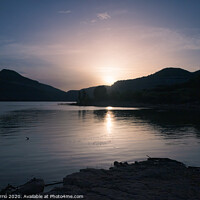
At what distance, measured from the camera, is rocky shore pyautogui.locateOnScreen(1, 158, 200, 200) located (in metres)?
12.5

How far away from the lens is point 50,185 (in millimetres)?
15719

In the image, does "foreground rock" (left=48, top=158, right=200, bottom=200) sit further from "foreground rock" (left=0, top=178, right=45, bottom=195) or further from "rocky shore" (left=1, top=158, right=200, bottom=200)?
"foreground rock" (left=0, top=178, right=45, bottom=195)

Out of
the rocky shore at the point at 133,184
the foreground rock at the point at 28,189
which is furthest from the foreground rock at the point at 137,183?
the foreground rock at the point at 28,189

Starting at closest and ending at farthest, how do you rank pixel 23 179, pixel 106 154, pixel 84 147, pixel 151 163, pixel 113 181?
1. pixel 113 181
2. pixel 23 179
3. pixel 151 163
4. pixel 106 154
5. pixel 84 147

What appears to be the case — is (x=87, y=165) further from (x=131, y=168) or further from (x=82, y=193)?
(x=82, y=193)

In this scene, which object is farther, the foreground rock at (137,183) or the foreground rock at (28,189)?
the foreground rock at (28,189)

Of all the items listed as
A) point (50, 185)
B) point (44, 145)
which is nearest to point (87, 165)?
point (50, 185)

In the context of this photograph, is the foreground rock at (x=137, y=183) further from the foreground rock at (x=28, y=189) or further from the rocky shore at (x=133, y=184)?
the foreground rock at (x=28, y=189)

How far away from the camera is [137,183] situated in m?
14.5

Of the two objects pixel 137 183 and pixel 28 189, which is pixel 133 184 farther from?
pixel 28 189

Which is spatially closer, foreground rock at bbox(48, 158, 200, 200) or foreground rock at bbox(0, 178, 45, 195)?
foreground rock at bbox(48, 158, 200, 200)

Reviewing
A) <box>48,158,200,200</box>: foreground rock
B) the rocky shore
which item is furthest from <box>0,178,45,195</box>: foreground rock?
<box>48,158,200,200</box>: foreground rock

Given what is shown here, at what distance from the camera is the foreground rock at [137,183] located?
12586mm

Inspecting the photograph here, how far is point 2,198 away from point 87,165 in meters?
9.24
